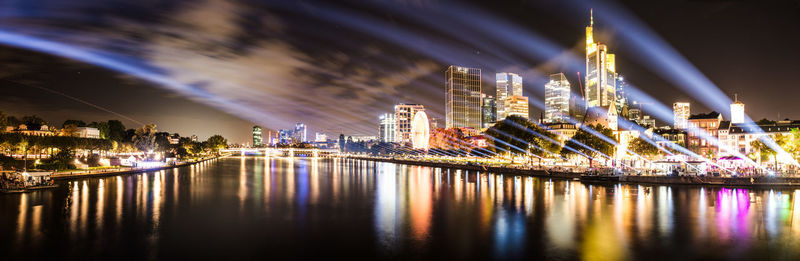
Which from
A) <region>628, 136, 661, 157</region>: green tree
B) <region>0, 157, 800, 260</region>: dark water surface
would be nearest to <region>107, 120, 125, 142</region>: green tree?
<region>0, 157, 800, 260</region>: dark water surface

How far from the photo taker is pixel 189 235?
66.8 feet

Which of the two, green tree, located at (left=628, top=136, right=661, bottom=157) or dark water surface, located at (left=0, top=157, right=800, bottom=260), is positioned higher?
green tree, located at (left=628, top=136, right=661, bottom=157)

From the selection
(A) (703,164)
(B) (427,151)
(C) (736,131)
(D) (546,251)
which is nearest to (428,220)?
(D) (546,251)

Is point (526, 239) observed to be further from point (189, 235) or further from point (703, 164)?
point (703, 164)

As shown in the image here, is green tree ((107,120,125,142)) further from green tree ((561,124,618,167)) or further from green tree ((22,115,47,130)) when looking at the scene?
green tree ((561,124,618,167))

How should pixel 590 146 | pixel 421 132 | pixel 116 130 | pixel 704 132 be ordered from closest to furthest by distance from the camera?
1. pixel 590 146
2. pixel 704 132
3. pixel 116 130
4. pixel 421 132

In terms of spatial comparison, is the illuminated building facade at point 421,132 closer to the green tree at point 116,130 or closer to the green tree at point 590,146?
the green tree at point 590,146

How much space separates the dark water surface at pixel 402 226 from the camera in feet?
56.5

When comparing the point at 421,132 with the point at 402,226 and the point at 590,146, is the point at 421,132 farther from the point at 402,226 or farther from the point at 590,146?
the point at 402,226

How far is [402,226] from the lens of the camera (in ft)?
73.4

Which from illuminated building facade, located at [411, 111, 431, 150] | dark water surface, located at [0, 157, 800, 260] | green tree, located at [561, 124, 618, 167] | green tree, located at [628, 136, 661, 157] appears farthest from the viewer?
illuminated building facade, located at [411, 111, 431, 150]

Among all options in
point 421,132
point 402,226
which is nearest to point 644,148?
point 402,226

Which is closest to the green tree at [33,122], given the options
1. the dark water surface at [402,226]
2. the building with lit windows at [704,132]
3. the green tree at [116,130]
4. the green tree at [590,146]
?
the green tree at [116,130]

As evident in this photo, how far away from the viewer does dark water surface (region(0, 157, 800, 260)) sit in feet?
56.5
